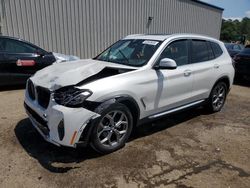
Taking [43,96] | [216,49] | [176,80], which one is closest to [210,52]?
[216,49]

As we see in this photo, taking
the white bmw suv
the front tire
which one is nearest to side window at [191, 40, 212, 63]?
the white bmw suv

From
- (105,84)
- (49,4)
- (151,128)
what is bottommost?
(151,128)

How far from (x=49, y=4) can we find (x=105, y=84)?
7759 millimetres

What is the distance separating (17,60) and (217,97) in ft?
17.1

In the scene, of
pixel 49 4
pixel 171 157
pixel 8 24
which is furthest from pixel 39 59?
pixel 171 157

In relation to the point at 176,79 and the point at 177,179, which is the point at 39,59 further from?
the point at 177,179

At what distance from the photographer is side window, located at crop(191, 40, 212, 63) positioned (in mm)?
4586

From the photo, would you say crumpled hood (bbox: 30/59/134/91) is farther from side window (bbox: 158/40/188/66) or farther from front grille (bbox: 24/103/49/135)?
side window (bbox: 158/40/188/66)

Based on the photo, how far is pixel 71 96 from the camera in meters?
2.96

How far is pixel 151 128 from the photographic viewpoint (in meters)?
4.44

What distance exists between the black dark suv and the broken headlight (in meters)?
4.20

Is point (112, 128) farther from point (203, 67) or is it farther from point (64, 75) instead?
point (203, 67)

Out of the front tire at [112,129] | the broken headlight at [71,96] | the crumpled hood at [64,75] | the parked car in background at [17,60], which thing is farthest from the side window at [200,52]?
the parked car in background at [17,60]

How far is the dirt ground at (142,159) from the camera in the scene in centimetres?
287
